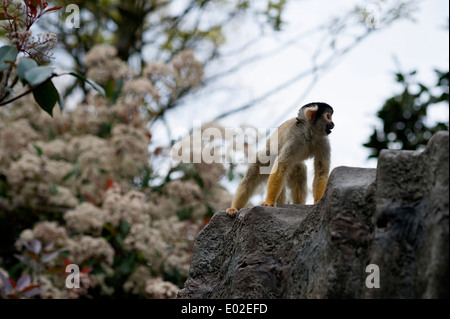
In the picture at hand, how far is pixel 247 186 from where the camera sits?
3.96 metres

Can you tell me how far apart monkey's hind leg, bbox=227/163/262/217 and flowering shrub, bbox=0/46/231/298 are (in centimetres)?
128

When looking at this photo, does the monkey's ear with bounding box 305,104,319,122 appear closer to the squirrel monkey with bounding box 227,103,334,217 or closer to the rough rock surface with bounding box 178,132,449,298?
the squirrel monkey with bounding box 227,103,334,217

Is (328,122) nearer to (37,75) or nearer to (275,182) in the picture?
(275,182)

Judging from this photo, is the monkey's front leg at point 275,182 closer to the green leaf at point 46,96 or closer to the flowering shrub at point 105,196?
the flowering shrub at point 105,196

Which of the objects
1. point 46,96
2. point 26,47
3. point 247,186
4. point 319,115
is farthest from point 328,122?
point 26,47

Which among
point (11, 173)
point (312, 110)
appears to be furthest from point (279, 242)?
point (11, 173)

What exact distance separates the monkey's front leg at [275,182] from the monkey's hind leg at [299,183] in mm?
372

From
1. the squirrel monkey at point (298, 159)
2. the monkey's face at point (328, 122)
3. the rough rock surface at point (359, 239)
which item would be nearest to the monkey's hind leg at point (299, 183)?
→ the squirrel monkey at point (298, 159)

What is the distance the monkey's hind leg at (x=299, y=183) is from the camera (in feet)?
13.2

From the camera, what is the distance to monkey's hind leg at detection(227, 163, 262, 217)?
3.88 metres

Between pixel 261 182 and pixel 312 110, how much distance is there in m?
0.81

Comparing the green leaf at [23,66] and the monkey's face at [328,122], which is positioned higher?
the monkey's face at [328,122]

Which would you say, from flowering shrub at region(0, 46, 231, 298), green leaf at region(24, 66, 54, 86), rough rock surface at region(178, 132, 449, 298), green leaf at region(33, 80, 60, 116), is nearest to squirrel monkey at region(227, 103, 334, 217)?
rough rock surface at region(178, 132, 449, 298)

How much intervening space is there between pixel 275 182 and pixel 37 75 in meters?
2.05
